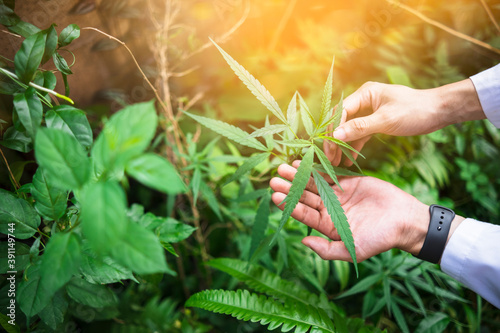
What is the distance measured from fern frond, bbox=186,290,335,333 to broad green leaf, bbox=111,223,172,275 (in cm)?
76

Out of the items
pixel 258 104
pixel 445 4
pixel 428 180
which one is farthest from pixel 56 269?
pixel 445 4

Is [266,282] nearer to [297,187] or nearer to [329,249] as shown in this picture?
[329,249]

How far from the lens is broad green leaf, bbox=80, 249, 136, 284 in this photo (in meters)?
0.84

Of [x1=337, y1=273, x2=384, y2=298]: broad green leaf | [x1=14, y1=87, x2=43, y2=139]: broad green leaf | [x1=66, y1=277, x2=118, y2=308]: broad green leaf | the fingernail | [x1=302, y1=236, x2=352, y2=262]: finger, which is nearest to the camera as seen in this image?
[x1=14, y1=87, x2=43, y2=139]: broad green leaf

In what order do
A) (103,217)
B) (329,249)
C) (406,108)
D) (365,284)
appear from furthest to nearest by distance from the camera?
(365,284)
(406,108)
(329,249)
(103,217)

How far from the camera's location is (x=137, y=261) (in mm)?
521

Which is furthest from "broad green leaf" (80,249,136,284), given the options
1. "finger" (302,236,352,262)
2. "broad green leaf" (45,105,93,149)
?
"finger" (302,236,352,262)

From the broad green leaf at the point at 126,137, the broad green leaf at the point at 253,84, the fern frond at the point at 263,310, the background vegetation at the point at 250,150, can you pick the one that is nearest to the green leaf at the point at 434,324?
the background vegetation at the point at 250,150

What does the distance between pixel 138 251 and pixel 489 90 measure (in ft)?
5.34

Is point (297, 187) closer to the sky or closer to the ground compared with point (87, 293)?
closer to the sky

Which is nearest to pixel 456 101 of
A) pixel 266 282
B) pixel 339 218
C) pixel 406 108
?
pixel 406 108

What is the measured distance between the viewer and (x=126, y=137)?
0.51 metres

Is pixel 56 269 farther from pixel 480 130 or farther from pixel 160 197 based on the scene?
pixel 480 130

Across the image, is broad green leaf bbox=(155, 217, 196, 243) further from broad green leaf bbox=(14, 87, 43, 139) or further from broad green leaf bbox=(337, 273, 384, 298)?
broad green leaf bbox=(337, 273, 384, 298)
